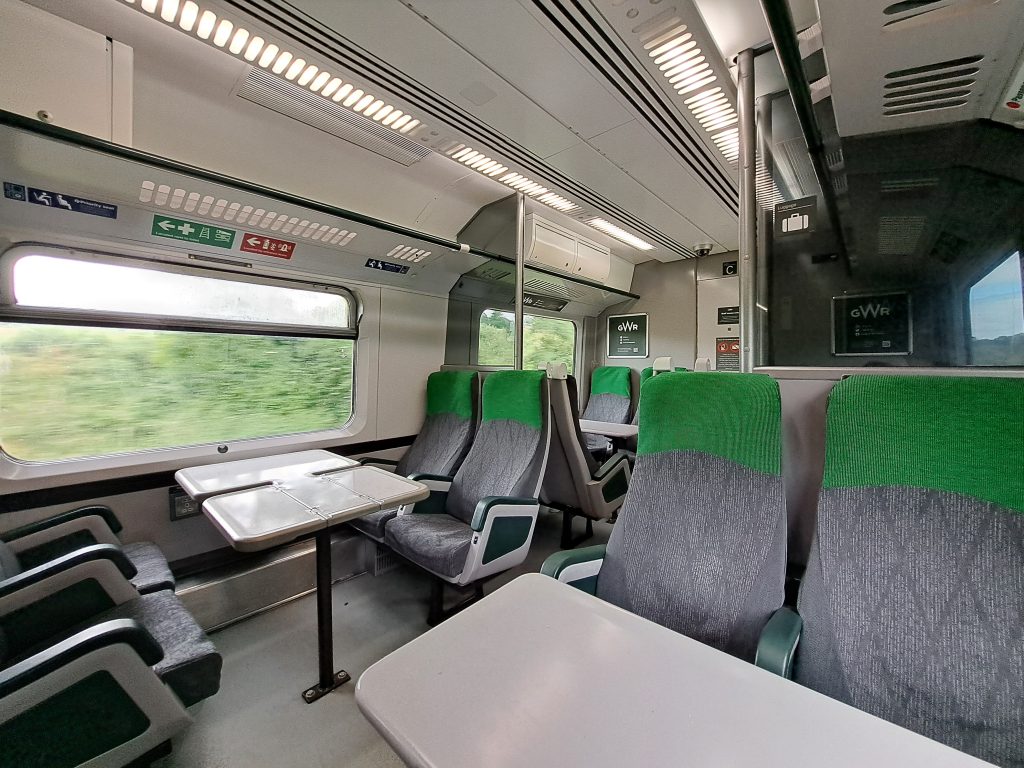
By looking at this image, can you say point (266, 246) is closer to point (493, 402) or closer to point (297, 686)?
point (493, 402)

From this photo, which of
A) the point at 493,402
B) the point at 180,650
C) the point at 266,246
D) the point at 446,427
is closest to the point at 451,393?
the point at 446,427

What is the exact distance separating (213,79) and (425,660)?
2598 mm

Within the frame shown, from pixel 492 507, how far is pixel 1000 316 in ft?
7.32

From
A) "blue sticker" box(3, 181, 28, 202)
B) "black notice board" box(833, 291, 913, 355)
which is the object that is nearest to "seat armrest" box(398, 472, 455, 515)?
"blue sticker" box(3, 181, 28, 202)

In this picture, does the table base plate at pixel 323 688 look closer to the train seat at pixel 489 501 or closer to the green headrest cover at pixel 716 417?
the train seat at pixel 489 501

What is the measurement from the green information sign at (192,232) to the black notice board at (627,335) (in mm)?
4522

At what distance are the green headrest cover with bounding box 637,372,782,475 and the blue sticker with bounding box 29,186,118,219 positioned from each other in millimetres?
2615

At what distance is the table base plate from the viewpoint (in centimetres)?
177

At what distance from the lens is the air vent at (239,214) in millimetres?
1896

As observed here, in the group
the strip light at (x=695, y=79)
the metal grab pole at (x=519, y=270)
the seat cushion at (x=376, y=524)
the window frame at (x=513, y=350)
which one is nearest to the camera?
the strip light at (x=695, y=79)

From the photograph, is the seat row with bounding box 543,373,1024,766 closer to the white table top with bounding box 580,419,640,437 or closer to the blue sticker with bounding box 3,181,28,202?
the white table top with bounding box 580,419,640,437

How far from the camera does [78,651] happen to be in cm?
112

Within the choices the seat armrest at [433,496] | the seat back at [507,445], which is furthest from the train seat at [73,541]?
the seat back at [507,445]

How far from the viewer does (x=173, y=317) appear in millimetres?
2314
